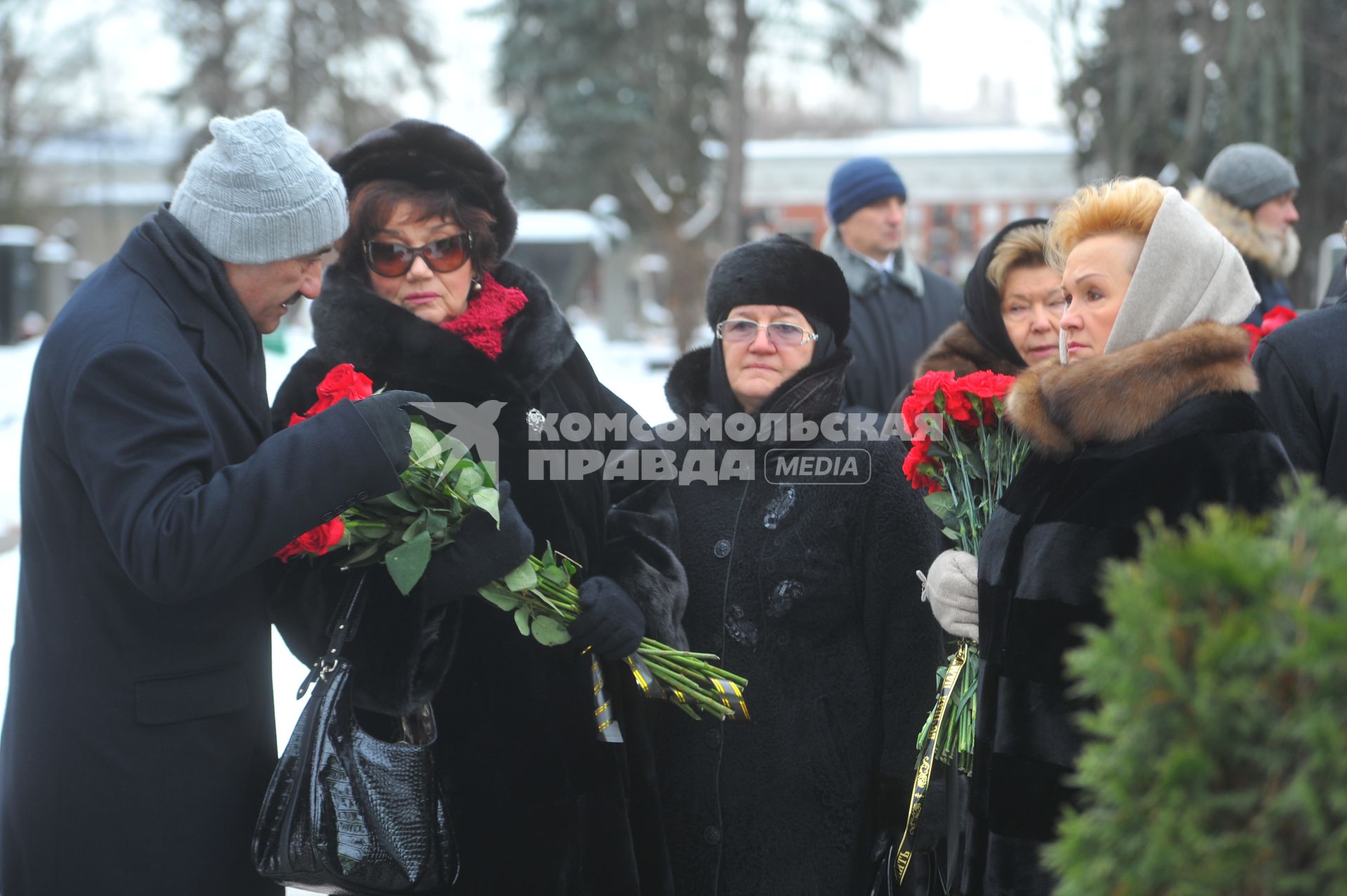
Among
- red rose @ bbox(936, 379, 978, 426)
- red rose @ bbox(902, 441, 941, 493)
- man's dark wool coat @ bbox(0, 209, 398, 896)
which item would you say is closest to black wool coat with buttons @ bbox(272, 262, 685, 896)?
man's dark wool coat @ bbox(0, 209, 398, 896)

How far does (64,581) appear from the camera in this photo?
219 cm

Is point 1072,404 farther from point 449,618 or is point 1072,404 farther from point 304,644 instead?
point 304,644

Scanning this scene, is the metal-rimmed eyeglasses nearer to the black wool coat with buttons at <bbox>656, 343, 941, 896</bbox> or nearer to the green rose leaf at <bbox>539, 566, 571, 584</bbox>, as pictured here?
the black wool coat with buttons at <bbox>656, 343, 941, 896</bbox>

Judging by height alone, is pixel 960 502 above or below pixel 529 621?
above

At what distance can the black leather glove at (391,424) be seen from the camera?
7.30ft

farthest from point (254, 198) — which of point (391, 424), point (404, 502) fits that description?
point (404, 502)

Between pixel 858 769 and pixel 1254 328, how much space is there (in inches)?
78.1

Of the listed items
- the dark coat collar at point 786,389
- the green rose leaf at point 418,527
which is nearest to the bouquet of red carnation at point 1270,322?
the dark coat collar at point 786,389

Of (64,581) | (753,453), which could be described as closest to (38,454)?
(64,581)

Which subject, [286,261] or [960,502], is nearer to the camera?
[286,261]

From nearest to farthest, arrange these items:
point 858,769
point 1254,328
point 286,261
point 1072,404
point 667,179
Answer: point 1072,404, point 286,261, point 858,769, point 1254,328, point 667,179

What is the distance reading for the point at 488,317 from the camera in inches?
116

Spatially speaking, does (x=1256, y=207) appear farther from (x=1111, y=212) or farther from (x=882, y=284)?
(x=1111, y=212)

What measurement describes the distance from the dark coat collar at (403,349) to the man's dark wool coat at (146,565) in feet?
1.41
